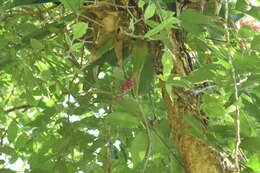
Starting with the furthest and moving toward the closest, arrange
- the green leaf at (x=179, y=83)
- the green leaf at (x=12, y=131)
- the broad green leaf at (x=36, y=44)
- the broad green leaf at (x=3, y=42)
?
the green leaf at (x=12, y=131) → the broad green leaf at (x=3, y=42) → the broad green leaf at (x=36, y=44) → the green leaf at (x=179, y=83)

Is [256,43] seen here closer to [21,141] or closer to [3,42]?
[3,42]

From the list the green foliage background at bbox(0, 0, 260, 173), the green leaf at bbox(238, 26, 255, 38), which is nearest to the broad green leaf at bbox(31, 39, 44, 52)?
the green foliage background at bbox(0, 0, 260, 173)

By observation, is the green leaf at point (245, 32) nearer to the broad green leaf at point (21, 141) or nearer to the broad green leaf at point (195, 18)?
the broad green leaf at point (195, 18)

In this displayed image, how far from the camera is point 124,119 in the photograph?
2.23ft

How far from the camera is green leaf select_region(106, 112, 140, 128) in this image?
675 mm

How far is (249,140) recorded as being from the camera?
665 mm

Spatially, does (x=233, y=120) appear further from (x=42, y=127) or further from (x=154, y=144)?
(x=42, y=127)

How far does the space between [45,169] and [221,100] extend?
443mm

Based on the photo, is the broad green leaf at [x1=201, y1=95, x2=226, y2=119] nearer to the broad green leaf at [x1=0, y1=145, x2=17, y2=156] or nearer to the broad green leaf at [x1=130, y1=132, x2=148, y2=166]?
the broad green leaf at [x1=130, y1=132, x2=148, y2=166]

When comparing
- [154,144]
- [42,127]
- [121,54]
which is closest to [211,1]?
[121,54]

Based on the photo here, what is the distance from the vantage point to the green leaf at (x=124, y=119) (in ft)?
2.22

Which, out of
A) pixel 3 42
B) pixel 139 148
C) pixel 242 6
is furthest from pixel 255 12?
pixel 3 42

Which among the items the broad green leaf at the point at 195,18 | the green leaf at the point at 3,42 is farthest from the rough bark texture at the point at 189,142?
the green leaf at the point at 3,42

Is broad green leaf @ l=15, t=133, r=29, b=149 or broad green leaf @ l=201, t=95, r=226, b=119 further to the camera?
broad green leaf @ l=15, t=133, r=29, b=149
